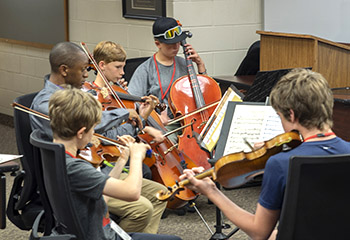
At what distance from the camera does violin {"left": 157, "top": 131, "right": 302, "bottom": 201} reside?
68.7 inches

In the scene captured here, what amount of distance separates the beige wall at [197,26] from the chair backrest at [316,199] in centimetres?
296

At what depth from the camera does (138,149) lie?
2.06 metres

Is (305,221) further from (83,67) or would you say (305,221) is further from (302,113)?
(83,67)

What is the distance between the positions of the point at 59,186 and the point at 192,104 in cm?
158

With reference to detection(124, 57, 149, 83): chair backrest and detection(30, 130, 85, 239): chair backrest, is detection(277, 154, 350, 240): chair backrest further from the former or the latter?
detection(124, 57, 149, 83): chair backrest

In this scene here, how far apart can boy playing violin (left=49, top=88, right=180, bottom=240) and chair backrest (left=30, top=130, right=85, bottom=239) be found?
0.05 m

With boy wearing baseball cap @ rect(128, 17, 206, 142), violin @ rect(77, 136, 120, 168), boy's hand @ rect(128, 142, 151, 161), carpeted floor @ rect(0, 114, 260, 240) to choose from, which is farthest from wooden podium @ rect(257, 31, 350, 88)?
boy's hand @ rect(128, 142, 151, 161)

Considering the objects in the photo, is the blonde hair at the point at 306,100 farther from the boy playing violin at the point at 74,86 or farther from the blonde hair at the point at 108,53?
the blonde hair at the point at 108,53

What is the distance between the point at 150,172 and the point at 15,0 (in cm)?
369

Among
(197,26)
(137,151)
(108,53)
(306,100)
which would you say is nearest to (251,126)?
(137,151)

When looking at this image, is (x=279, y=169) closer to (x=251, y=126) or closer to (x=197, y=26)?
(x=251, y=126)

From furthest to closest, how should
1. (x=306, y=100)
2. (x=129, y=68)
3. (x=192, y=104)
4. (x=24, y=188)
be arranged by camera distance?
(x=129, y=68)
(x=192, y=104)
(x=24, y=188)
(x=306, y=100)

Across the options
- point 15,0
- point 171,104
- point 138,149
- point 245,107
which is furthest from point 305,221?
point 15,0

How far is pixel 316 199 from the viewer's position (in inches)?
62.6
